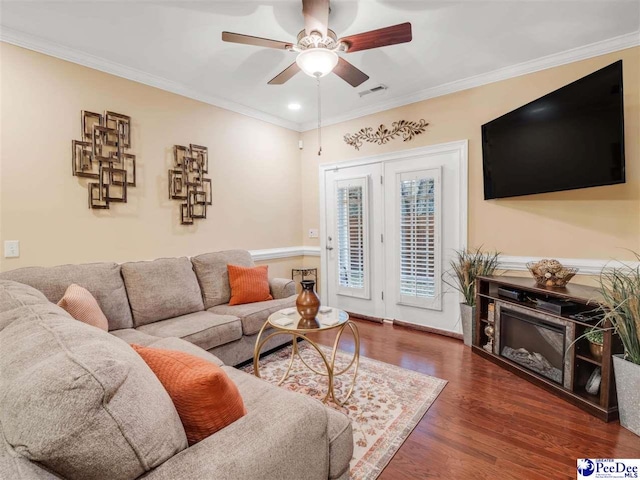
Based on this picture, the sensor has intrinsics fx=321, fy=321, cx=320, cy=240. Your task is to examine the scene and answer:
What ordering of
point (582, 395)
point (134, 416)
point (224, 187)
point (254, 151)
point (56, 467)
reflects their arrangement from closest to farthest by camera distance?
point (56, 467)
point (134, 416)
point (582, 395)
point (224, 187)
point (254, 151)

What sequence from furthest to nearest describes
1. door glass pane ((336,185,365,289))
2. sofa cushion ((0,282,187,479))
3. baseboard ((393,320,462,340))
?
1. door glass pane ((336,185,365,289))
2. baseboard ((393,320,462,340))
3. sofa cushion ((0,282,187,479))

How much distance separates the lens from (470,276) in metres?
3.22

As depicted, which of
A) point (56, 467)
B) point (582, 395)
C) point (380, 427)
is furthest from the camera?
point (582, 395)

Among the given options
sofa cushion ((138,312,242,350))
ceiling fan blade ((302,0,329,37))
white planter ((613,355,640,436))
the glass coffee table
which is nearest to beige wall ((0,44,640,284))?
sofa cushion ((138,312,242,350))

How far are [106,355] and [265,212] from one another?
11.8 feet

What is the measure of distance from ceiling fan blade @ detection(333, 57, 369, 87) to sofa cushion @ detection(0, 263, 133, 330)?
2.40 m

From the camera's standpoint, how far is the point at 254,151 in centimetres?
416

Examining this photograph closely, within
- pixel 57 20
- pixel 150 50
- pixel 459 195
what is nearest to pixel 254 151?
pixel 150 50

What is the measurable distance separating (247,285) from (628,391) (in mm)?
2885

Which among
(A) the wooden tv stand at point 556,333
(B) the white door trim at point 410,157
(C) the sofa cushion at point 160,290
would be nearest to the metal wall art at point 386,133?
(B) the white door trim at point 410,157

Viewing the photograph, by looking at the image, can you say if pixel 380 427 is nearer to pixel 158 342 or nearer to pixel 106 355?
pixel 158 342

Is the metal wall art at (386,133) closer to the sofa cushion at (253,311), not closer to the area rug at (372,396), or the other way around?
the sofa cushion at (253,311)

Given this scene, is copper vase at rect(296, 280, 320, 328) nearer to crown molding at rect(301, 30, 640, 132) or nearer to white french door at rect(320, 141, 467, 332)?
white french door at rect(320, 141, 467, 332)

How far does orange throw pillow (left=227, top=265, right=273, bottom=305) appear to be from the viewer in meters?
3.14
